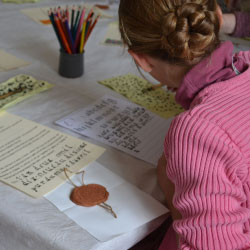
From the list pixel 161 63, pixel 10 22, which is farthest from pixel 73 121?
pixel 10 22

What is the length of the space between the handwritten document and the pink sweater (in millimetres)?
208

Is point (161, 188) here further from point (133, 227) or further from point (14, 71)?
point (14, 71)

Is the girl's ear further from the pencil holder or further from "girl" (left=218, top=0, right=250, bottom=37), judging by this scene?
"girl" (left=218, top=0, right=250, bottom=37)

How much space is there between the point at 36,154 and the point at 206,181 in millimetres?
341

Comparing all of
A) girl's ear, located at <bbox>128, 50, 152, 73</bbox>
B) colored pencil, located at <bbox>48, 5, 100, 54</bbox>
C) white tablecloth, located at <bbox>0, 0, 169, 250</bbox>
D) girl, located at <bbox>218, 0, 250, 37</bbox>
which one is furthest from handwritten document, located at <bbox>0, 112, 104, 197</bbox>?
girl, located at <bbox>218, 0, 250, 37</bbox>

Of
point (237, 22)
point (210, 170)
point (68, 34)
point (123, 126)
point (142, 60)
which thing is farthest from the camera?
point (237, 22)

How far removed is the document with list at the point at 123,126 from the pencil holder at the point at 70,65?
0.15m

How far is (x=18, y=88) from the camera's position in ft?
3.23

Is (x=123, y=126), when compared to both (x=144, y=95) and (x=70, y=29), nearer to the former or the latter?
(x=144, y=95)

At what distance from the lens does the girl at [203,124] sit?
0.59m

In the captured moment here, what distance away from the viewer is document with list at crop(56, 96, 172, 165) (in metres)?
0.82

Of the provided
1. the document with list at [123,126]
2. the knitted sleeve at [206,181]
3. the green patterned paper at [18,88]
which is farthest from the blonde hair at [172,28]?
the green patterned paper at [18,88]

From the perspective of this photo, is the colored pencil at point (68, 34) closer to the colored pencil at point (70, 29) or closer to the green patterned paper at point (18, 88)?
the colored pencil at point (70, 29)

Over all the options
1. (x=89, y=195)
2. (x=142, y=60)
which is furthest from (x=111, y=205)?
(x=142, y=60)
